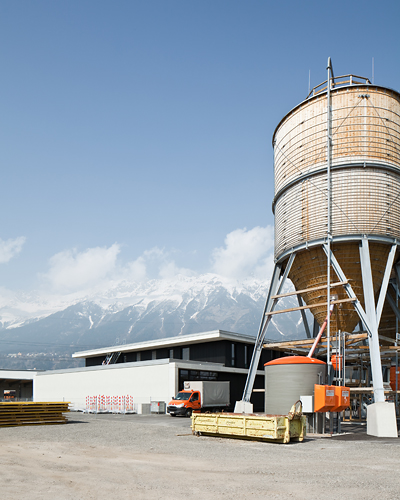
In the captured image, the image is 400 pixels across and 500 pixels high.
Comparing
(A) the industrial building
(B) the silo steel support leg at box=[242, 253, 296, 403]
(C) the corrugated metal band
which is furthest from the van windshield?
(C) the corrugated metal band

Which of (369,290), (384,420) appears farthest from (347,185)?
(384,420)

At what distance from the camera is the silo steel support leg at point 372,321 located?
938 inches

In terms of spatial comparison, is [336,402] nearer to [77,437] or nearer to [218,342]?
[77,437]

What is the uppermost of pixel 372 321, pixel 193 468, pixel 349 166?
pixel 349 166

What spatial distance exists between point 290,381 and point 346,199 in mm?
10672

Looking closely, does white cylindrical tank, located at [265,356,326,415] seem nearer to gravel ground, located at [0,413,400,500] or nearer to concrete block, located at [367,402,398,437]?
gravel ground, located at [0,413,400,500]

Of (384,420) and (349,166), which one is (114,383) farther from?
(349,166)

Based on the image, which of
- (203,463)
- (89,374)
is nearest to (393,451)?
(203,463)

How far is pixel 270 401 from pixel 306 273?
339 inches

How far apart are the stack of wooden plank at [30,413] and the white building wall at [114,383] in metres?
11.2

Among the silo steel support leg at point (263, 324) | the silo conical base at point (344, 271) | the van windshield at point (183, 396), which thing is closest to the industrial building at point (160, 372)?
the van windshield at point (183, 396)

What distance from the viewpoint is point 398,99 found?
92.7 ft

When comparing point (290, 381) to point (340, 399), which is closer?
point (340, 399)

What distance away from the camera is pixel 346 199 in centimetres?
2712
